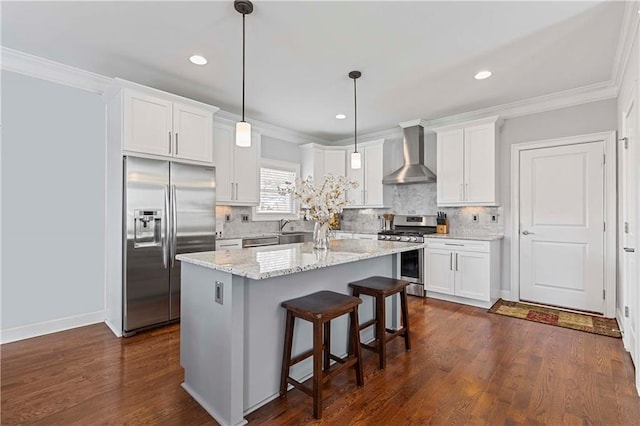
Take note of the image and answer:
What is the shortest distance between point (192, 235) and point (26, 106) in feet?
6.53

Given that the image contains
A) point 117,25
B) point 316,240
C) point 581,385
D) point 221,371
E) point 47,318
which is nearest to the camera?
point 221,371

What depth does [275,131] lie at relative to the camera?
17.9ft

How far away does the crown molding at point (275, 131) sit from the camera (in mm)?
4689

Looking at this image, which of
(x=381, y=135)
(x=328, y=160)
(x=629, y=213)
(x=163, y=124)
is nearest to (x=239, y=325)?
(x=163, y=124)

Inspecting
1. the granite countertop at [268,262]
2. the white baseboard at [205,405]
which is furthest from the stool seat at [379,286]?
the white baseboard at [205,405]

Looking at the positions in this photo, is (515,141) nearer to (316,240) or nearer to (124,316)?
(316,240)

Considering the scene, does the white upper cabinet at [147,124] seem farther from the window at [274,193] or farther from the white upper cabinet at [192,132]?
the window at [274,193]

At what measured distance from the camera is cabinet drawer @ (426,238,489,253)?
4.06 metres

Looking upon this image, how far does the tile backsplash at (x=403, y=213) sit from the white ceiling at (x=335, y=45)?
161cm

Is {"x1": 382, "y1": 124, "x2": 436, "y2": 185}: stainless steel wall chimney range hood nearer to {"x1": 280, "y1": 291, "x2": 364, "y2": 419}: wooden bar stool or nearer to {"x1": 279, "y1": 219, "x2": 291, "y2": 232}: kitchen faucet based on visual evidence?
{"x1": 279, "y1": 219, "x2": 291, "y2": 232}: kitchen faucet

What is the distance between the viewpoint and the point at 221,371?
186cm

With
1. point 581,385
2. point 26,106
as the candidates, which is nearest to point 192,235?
point 26,106

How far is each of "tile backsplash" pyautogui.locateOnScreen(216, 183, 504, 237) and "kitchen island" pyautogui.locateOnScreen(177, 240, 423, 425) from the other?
2.56m

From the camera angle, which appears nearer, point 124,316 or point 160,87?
point 124,316
